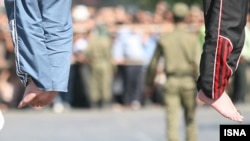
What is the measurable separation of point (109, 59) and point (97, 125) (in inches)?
123

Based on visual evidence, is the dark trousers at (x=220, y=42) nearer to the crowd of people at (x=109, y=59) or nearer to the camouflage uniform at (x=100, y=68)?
the crowd of people at (x=109, y=59)

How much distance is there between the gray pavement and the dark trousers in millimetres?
10863

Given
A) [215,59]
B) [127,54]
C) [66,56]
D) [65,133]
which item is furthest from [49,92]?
[127,54]

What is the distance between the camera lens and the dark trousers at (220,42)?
348 centimetres

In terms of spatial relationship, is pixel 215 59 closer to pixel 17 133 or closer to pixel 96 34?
pixel 17 133

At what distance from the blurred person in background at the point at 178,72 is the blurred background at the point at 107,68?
25.9 feet

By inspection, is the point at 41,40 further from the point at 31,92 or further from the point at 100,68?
the point at 100,68

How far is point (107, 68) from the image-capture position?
2256cm

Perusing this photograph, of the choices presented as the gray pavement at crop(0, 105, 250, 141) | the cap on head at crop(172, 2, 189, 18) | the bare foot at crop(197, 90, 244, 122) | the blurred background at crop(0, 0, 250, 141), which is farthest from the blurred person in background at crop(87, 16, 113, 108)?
the bare foot at crop(197, 90, 244, 122)

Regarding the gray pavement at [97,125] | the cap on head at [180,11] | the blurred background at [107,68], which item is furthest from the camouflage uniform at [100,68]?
the cap on head at [180,11]

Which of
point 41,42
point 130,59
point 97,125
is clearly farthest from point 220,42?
point 130,59

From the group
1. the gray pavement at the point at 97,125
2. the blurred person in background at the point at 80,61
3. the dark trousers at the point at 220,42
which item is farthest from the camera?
the blurred person in background at the point at 80,61

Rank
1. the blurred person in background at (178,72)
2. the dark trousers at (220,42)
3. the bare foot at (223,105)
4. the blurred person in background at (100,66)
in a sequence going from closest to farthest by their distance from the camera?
1. the dark trousers at (220,42)
2. the bare foot at (223,105)
3. the blurred person in background at (178,72)
4. the blurred person in background at (100,66)

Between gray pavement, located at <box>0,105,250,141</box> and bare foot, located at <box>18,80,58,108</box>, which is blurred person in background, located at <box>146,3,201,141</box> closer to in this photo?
gray pavement, located at <box>0,105,250,141</box>
